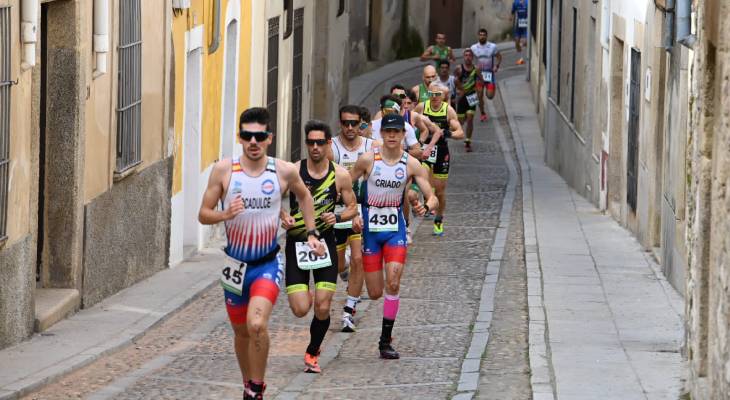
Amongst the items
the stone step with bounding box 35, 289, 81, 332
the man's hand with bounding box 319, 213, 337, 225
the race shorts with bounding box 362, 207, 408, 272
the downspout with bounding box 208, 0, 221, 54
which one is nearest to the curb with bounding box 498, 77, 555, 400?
the race shorts with bounding box 362, 207, 408, 272

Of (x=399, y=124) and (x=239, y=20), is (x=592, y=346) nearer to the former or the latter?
(x=399, y=124)

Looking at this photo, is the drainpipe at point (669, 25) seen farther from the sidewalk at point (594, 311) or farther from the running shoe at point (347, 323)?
the running shoe at point (347, 323)

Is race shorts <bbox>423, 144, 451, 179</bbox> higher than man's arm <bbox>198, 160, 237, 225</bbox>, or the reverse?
man's arm <bbox>198, 160, 237, 225</bbox>

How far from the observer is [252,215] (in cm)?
978

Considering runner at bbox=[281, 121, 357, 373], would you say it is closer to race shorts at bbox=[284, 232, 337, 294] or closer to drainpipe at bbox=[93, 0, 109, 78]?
race shorts at bbox=[284, 232, 337, 294]

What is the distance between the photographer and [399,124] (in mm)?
12492

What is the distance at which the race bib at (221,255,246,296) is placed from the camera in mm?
9797

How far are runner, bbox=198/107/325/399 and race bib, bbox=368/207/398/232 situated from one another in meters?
2.54

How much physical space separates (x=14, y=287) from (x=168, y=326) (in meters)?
2.12

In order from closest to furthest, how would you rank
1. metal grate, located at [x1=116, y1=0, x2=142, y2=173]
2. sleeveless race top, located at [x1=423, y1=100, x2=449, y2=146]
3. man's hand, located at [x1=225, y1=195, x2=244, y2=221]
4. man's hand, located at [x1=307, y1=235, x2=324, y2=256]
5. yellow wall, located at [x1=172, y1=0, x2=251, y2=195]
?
man's hand, located at [x1=225, y1=195, x2=244, y2=221] < man's hand, located at [x1=307, y1=235, x2=324, y2=256] < metal grate, located at [x1=116, y1=0, x2=142, y2=173] < yellow wall, located at [x1=172, y1=0, x2=251, y2=195] < sleeveless race top, located at [x1=423, y1=100, x2=449, y2=146]

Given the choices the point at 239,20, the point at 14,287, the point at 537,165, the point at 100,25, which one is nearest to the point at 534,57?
the point at 537,165

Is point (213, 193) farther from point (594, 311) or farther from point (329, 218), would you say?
point (594, 311)

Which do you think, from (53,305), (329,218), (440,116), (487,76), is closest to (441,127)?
(440,116)

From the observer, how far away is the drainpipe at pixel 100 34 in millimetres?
14078
